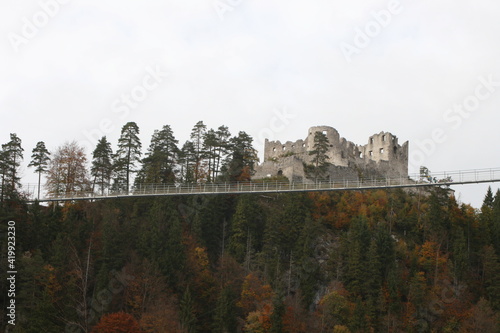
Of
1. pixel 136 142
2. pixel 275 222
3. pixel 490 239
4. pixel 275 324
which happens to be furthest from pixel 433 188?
pixel 136 142

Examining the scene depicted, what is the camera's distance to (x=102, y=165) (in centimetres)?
5603

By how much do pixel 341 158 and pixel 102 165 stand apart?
2860cm

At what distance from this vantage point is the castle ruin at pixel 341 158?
6462 cm

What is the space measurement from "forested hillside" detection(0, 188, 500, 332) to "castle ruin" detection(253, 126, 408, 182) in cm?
767

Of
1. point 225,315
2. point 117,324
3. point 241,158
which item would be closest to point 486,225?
point 241,158

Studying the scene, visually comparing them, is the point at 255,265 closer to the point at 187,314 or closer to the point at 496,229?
the point at 187,314

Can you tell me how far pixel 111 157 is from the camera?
5744 cm

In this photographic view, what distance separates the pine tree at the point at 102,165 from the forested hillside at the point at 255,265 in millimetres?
4698

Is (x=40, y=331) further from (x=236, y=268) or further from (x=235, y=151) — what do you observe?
(x=235, y=151)

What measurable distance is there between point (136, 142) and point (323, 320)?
2468 centimetres

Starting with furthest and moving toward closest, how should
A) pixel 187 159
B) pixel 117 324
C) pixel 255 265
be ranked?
pixel 187 159
pixel 255 265
pixel 117 324

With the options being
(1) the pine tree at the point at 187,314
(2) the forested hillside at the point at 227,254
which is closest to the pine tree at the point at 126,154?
(2) the forested hillside at the point at 227,254

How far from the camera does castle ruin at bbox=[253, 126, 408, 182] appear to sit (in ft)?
212

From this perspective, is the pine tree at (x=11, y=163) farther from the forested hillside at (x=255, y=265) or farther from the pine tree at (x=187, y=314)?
the pine tree at (x=187, y=314)
